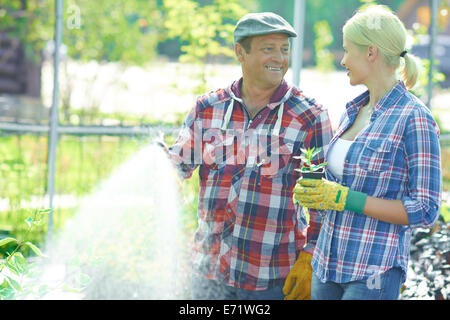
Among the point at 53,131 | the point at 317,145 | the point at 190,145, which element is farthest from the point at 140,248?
the point at 317,145

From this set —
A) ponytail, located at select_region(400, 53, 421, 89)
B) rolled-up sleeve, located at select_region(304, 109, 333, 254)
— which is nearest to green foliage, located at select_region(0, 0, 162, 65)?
rolled-up sleeve, located at select_region(304, 109, 333, 254)

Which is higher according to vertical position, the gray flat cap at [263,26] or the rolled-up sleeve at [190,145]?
the gray flat cap at [263,26]

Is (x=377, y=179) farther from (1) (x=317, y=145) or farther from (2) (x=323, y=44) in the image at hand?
(2) (x=323, y=44)

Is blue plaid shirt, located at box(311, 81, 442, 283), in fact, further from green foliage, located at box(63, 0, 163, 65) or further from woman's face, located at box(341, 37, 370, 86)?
green foliage, located at box(63, 0, 163, 65)

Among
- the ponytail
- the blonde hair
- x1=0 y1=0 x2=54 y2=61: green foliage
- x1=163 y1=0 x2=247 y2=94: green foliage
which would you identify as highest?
x1=0 y1=0 x2=54 y2=61: green foliage

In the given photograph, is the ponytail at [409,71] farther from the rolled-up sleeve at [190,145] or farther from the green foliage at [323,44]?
the green foliage at [323,44]

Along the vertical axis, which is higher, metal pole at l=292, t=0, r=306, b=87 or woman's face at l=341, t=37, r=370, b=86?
metal pole at l=292, t=0, r=306, b=87

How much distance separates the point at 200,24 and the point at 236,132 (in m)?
2.67

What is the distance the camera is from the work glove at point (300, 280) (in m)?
2.38

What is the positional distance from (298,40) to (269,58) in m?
1.51

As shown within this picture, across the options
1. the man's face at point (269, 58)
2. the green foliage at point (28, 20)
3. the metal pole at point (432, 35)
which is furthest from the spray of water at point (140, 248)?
the green foliage at point (28, 20)

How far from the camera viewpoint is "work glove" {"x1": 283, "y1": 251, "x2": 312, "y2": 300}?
7.80 ft

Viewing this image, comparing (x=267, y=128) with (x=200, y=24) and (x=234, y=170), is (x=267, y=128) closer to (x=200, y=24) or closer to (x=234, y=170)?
(x=234, y=170)

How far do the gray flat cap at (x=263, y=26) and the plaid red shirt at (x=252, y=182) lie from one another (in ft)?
0.78
